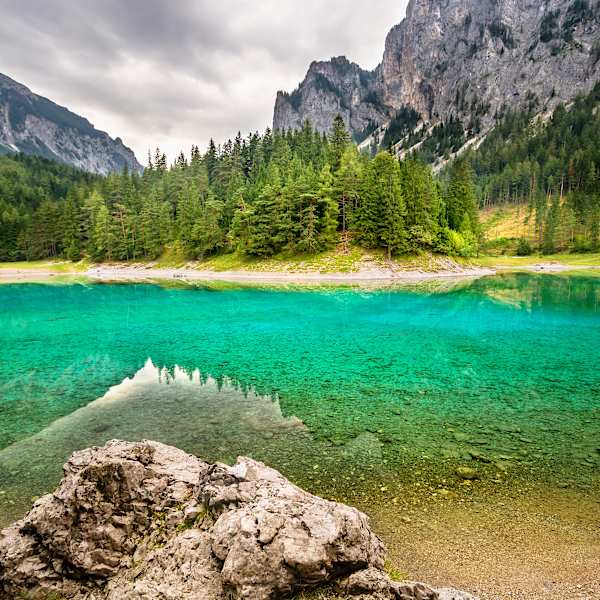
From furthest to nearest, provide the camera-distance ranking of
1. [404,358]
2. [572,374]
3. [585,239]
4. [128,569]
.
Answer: [585,239], [404,358], [572,374], [128,569]

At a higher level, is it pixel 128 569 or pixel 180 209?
pixel 180 209

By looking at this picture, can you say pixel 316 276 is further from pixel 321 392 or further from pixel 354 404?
pixel 354 404

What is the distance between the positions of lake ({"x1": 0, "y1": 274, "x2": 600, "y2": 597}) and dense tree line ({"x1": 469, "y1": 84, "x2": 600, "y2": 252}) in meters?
90.6

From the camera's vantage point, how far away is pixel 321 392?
17.8 meters

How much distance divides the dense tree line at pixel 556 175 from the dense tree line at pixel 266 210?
35.0m

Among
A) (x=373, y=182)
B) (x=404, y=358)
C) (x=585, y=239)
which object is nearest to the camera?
(x=404, y=358)

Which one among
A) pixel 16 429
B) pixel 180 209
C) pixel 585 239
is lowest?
pixel 16 429

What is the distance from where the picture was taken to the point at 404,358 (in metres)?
23.5

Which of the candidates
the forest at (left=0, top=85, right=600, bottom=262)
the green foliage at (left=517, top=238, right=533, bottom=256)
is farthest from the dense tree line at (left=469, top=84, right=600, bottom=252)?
the green foliage at (left=517, top=238, right=533, bottom=256)

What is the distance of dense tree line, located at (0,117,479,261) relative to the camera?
259 ft

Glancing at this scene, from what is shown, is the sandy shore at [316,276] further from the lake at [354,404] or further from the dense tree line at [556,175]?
the dense tree line at [556,175]

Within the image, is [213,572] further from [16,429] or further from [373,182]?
[373,182]

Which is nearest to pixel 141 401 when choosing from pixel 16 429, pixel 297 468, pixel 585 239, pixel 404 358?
pixel 16 429

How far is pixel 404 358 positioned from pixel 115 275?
9190 centimetres
